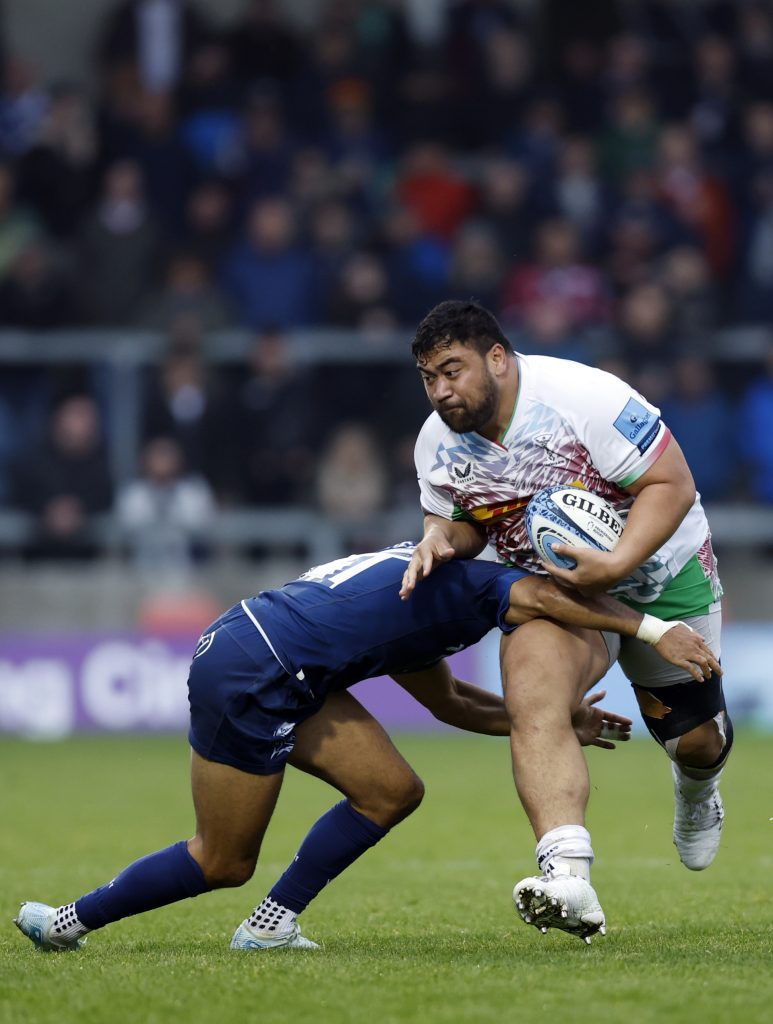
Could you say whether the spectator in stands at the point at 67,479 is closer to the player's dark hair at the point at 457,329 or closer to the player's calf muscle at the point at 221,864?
the player's dark hair at the point at 457,329

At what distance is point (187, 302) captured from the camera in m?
15.4

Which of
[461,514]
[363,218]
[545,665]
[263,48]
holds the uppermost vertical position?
[263,48]

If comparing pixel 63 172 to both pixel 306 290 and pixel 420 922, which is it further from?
pixel 420 922

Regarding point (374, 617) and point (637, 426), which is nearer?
point (374, 617)

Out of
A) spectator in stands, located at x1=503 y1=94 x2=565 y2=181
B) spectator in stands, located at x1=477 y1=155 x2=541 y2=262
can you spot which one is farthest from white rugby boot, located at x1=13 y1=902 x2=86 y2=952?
spectator in stands, located at x1=503 y1=94 x2=565 y2=181

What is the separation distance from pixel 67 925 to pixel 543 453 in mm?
2332

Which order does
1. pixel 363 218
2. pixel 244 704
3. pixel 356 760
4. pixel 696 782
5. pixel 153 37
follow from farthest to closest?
1. pixel 153 37
2. pixel 363 218
3. pixel 696 782
4. pixel 356 760
5. pixel 244 704

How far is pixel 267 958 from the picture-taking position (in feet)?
18.7

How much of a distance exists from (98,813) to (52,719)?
175 inches

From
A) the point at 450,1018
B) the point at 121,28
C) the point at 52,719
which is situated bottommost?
the point at 52,719

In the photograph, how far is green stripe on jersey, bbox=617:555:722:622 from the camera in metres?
6.83

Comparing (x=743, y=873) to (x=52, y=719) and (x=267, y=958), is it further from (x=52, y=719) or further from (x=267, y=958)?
(x=52, y=719)

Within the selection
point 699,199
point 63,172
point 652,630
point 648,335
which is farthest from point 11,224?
point 652,630

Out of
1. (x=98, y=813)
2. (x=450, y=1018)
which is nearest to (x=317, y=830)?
(x=450, y=1018)
